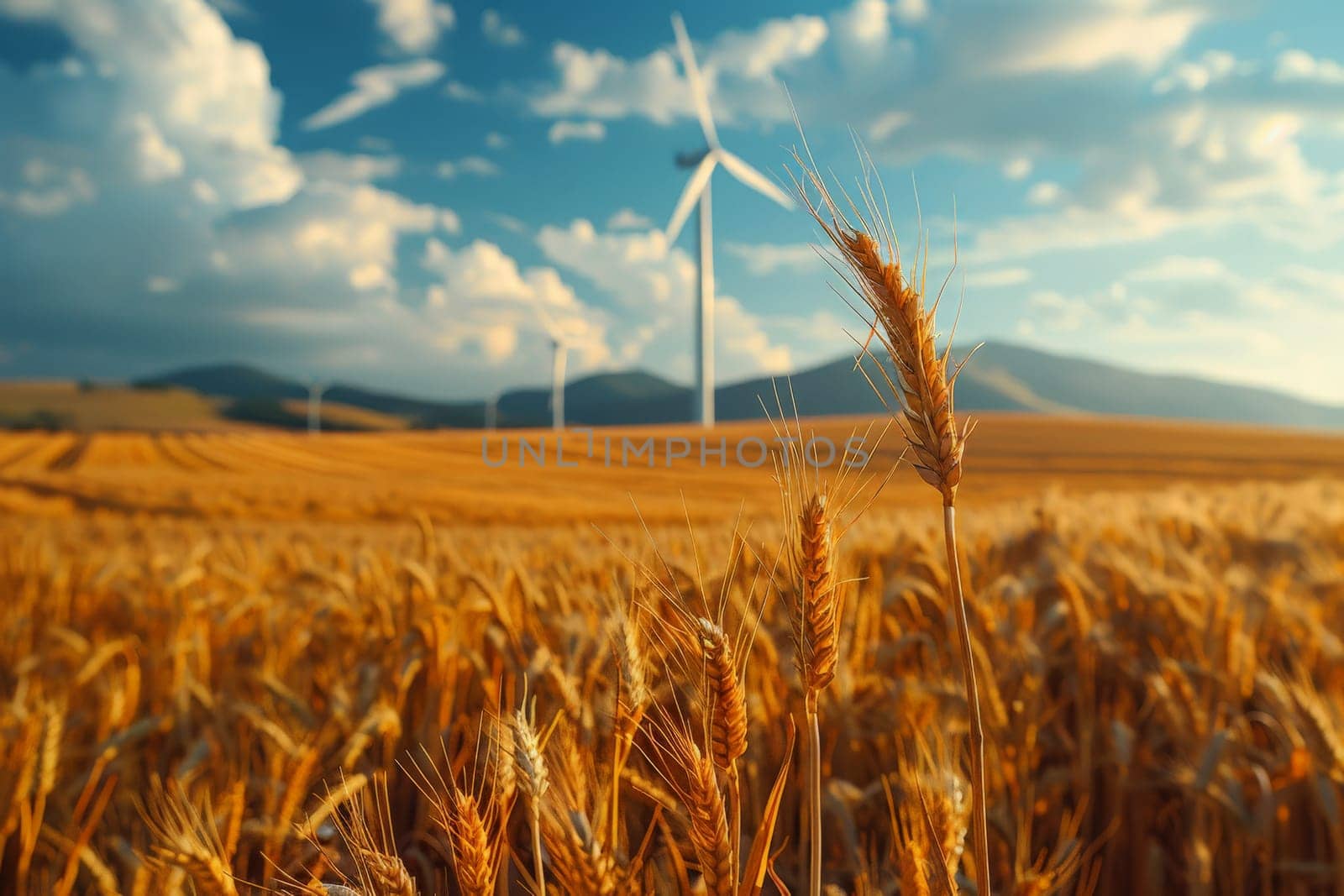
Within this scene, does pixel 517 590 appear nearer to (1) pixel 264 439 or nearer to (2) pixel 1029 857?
(2) pixel 1029 857

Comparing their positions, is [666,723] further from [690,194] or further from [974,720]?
[690,194]

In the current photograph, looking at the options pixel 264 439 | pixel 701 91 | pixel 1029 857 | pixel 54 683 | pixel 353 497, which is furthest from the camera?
pixel 264 439

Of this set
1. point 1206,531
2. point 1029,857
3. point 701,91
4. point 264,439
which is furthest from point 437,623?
point 264,439

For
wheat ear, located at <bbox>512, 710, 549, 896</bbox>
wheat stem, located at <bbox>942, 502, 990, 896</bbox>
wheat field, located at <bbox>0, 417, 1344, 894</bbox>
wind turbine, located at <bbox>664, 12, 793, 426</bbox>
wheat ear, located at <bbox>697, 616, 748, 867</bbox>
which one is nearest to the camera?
wheat stem, located at <bbox>942, 502, 990, 896</bbox>

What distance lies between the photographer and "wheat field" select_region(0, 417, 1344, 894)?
49.5 inches

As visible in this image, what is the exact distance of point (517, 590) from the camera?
12.3 feet

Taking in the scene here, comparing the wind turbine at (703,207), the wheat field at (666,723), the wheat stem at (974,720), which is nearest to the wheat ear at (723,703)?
the wheat field at (666,723)

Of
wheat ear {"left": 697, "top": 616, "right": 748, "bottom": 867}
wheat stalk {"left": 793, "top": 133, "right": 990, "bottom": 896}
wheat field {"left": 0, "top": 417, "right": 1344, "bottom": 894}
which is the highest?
wheat stalk {"left": 793, "top": 133, "right": 990, "bottom": 896}

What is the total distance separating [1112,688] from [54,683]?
5.13 m

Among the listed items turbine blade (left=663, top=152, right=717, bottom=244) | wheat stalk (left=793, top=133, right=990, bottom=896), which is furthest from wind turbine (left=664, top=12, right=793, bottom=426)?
wheat stalk (left=793, top=133, right=990, bottom=896)

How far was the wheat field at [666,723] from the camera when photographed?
1258mm

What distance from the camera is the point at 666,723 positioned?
1.22 meters

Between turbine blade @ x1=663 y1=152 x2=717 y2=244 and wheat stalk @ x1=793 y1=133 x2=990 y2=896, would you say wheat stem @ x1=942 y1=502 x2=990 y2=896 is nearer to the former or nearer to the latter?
wheat stalk @ x1=793 y1=133 x2=990 y2=896

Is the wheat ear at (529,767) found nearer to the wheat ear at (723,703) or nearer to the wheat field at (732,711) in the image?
the wheat field at (732,711)
